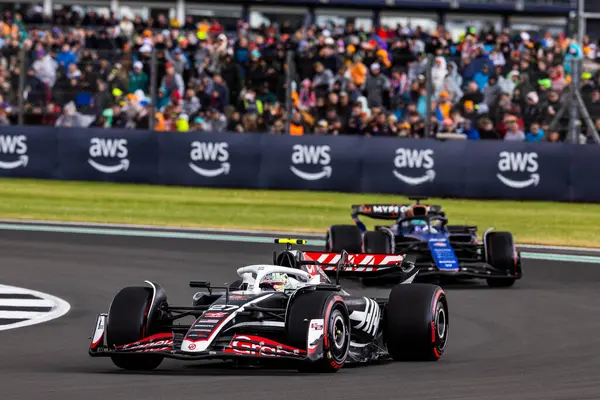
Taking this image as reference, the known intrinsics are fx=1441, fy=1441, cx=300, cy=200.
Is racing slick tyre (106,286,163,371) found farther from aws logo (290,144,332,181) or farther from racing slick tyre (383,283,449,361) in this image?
aws logo (290,144,332,181)

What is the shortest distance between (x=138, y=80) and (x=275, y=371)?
20.9m

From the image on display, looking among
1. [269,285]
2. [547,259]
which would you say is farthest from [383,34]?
[269,285]

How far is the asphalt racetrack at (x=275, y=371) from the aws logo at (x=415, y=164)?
902cm

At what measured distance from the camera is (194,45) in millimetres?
31688

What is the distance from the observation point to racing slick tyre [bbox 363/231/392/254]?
16.3 meters

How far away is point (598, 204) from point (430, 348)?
18650mm

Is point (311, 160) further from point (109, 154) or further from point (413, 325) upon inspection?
point (413, 325)

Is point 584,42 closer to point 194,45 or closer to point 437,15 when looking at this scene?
point 194,45

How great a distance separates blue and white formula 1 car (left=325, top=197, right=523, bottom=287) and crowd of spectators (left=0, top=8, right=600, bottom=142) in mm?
10738

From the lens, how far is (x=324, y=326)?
9398mm

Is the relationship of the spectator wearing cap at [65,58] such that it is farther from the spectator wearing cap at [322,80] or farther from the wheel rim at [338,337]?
the wheel rim at [338,337]

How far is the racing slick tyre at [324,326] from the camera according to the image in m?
9.41

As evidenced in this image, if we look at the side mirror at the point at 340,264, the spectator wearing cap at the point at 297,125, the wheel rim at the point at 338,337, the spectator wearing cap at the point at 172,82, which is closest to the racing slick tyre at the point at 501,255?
the side mirror at the point at 340,264

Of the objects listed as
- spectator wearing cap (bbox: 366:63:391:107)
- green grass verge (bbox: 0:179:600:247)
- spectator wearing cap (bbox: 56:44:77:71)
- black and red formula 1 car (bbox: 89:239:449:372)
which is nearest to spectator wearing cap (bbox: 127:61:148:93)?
spectator wearing cap (bbox: 56:44:77:71)
